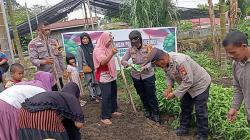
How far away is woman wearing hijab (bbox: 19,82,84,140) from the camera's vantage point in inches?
117

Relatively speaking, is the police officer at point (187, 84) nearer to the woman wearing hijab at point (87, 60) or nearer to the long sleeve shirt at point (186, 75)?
the long sleeve shirt at point (186, 75)

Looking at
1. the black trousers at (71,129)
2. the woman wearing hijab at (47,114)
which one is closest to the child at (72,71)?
the black trousers at (71,129)

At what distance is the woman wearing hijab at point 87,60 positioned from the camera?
6.79 metres

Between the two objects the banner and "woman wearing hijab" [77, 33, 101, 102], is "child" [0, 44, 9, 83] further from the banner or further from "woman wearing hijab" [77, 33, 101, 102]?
the banner

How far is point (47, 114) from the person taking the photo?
2.99 m

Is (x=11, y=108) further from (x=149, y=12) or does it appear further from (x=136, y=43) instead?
(x=149, y=12)

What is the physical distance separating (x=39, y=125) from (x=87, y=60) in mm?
4065

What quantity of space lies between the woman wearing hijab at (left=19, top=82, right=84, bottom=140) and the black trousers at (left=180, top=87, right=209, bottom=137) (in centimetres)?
229

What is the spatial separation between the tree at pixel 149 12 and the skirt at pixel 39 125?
8220 mm

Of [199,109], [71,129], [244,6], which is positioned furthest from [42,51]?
[244,6]

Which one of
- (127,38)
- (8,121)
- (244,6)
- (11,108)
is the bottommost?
(8,121)

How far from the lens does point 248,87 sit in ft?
11.1

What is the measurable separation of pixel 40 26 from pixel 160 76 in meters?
3.37

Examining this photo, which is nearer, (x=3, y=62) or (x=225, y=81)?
(x=3, y=62)
